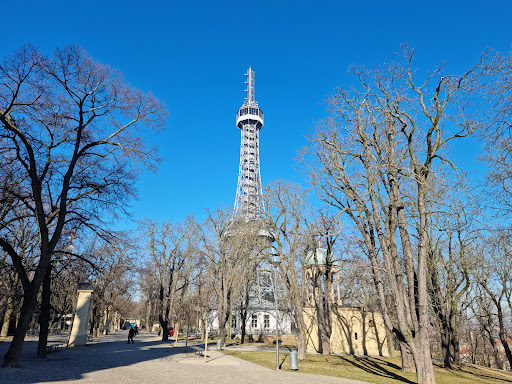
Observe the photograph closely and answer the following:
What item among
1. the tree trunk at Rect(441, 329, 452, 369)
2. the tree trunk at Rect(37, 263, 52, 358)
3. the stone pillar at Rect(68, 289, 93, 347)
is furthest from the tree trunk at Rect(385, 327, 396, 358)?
the tree trunk at Rect(37, 263, 52, 358)

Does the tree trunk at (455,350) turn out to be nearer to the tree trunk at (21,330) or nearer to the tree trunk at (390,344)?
the tree trunk at (390,344)

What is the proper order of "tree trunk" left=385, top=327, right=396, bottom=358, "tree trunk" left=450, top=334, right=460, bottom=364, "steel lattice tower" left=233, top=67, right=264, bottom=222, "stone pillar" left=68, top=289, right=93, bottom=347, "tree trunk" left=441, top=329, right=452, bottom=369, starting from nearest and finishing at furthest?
1. "tree trunk" left=441, top=329, right=452, bottom=369
2. "tree trunk" left=450, top=334, right=460, bottom=364
3. "stone pillar" left=68, top=289, right=93, bottom=347
4. "tree trunk" left=385, top=327, right=396, bottom=358
5. "steel lattice tower" left=233, top=67, right=264, bottom=222

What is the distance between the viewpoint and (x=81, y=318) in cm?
2269

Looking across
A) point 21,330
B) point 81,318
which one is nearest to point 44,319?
point 21,330

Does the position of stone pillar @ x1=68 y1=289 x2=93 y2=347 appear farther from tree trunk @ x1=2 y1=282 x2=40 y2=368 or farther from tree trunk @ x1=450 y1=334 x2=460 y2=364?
tree trunk @ x1=450 y1=334 x2=460 y2=364

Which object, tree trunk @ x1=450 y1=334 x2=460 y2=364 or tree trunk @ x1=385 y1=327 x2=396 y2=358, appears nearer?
tree trunk @ x1=450 y1=334 x2=460 y2=364

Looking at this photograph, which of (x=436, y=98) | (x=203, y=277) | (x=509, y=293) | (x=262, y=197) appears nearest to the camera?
(x=436, y=98)

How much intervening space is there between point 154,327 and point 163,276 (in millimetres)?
39589

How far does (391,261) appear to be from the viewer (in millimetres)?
11992

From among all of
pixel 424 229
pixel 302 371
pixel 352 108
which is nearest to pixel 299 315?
pixel 302 371

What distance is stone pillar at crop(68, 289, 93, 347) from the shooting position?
72.7 feet

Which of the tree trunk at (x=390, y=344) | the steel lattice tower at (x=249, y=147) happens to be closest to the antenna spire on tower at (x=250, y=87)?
the steel lattice tower at (x=249, y=147)

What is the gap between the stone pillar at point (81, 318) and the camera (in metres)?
22.2

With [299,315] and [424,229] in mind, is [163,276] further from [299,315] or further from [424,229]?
[424,229]
